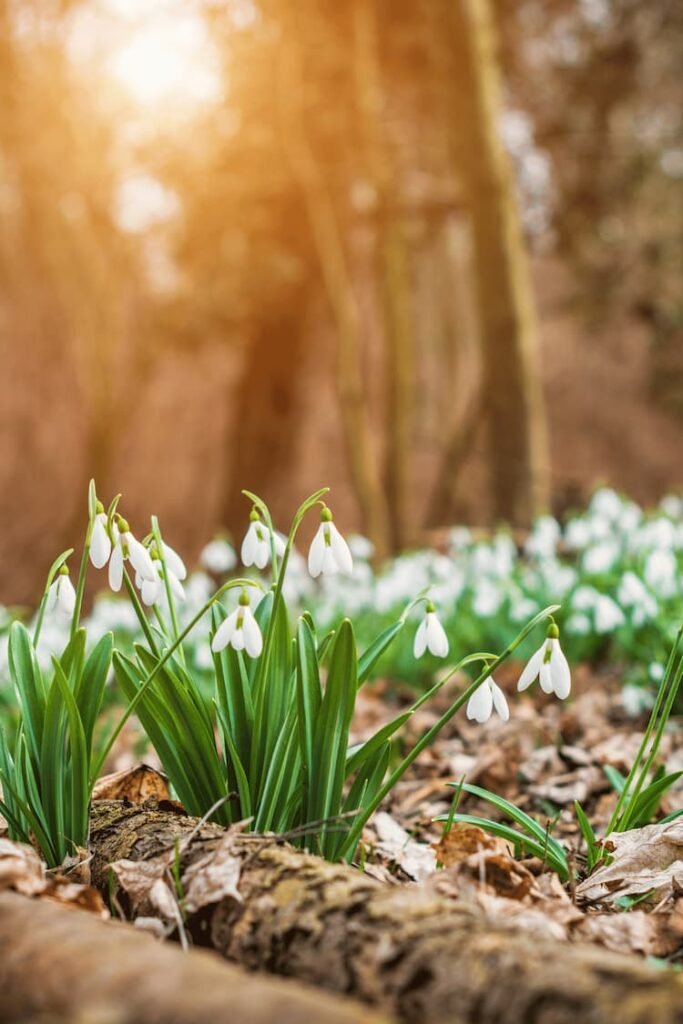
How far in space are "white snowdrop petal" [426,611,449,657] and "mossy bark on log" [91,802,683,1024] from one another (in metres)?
0.38

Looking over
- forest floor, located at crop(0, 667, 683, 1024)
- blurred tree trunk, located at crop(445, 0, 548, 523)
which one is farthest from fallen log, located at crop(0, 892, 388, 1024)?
blurred tree trunk, located at crop(445, 0, 548, 523)

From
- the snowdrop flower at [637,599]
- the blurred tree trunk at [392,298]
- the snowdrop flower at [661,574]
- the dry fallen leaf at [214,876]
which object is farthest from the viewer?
the blurred tree trunk at [392,298]

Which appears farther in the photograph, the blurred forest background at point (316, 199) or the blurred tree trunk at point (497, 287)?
the blurred forest background at point (316, 199)

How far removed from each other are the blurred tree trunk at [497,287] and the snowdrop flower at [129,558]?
5.42 metres

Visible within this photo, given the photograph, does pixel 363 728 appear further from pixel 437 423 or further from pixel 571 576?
pixel 437 423

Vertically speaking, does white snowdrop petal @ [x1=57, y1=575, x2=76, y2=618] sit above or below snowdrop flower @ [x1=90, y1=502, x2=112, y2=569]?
below

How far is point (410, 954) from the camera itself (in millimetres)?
1123

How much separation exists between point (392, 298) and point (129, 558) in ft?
24.9

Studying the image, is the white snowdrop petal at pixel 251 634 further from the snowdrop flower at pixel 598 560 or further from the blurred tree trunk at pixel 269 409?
the blurred tree trunk at pixel 269 409

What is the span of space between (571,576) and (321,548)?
2.74m

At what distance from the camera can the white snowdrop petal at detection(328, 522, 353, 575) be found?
5.22ft

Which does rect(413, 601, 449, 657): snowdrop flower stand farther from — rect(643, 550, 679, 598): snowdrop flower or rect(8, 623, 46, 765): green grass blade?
rect(643, 550, 679, 598): snowdrop flower

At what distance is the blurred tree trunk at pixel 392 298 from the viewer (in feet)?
29.1

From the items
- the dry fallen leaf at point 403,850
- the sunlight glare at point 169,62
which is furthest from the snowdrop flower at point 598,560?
the sunlight glare at point 169,62
